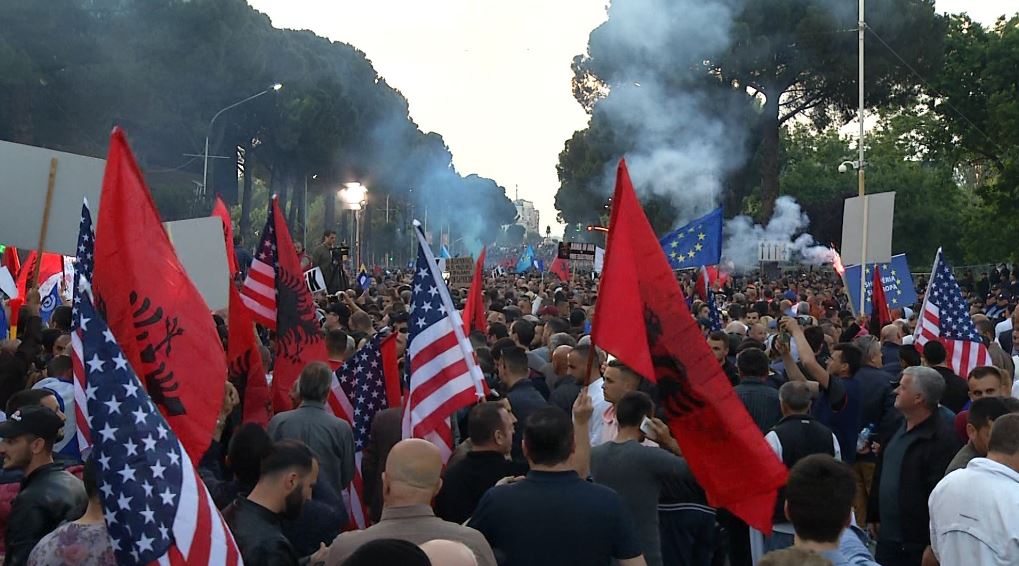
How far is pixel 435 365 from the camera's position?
6344 millimetres

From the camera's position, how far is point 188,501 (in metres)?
3.85

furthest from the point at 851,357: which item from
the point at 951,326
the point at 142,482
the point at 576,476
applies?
the point at 142,482

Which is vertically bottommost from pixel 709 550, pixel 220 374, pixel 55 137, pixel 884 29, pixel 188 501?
pixel 709 550

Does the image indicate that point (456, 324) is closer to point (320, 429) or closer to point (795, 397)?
point (320, 429)

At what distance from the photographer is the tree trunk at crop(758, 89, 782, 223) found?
151ft

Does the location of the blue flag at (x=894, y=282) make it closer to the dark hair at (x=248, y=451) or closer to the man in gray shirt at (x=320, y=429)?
the man in gray shirt at (x=320, y=429)

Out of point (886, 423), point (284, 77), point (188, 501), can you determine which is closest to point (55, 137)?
point (284, 77)

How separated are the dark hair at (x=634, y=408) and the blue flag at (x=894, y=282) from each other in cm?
1240

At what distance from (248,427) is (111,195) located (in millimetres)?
1255

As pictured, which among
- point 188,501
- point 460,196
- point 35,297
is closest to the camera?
point 188,501

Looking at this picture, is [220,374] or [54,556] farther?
[220,374]

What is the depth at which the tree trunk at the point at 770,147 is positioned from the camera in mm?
45938

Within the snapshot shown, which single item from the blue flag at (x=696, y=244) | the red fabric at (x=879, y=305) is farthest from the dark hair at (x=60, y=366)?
the blue flag at (x=696, y=244)

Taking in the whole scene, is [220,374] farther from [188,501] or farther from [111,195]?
[188,501]
